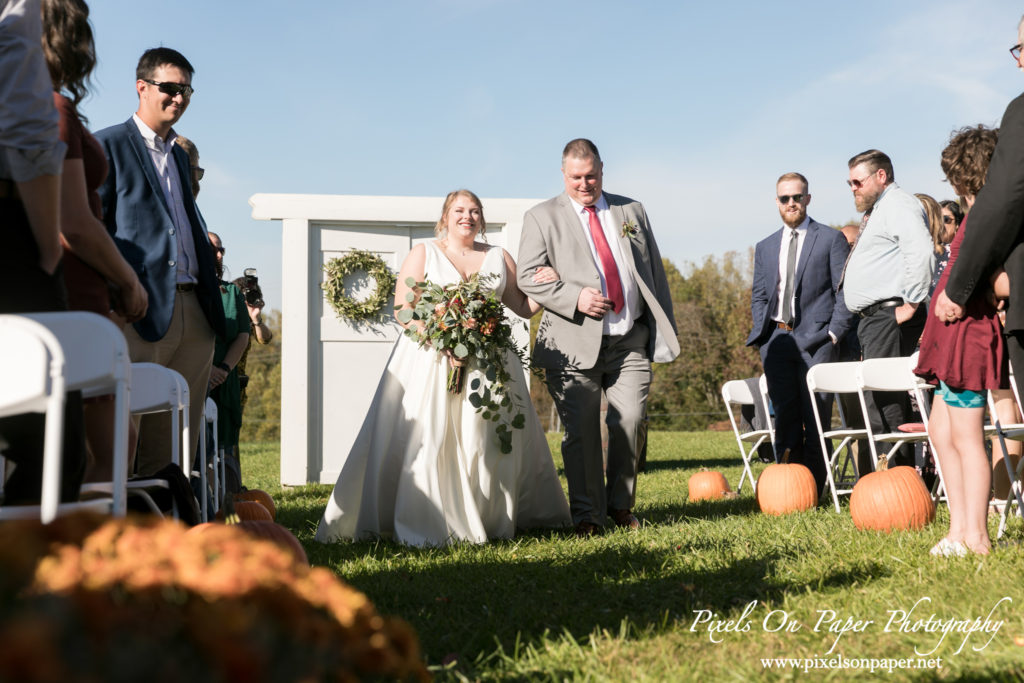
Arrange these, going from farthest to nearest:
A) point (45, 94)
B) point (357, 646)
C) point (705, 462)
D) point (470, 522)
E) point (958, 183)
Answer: point (705, 462), point (470, 522), point (958, 183), point (45, 94), point (357, 646)

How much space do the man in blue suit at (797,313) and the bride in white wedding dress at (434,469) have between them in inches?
85.5

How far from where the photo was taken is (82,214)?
253cm

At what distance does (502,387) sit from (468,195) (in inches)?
53.8

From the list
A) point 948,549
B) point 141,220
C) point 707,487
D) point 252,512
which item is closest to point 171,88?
point 141,220

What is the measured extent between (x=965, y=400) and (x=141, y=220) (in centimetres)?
353

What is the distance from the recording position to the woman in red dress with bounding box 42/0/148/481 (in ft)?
8.25

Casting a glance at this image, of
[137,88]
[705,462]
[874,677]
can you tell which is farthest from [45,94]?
[705,462]

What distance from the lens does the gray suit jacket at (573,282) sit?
5.38 m

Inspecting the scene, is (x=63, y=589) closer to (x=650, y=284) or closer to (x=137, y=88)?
(x=137, y=88)

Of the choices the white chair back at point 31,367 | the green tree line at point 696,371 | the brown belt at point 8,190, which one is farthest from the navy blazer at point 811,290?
the green tree line at point 696,371

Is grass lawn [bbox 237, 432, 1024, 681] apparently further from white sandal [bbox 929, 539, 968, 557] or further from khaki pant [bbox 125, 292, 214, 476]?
khaki pant [bbox 125, 292, 214, 476]

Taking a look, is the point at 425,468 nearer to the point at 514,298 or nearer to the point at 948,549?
the point at 514,298

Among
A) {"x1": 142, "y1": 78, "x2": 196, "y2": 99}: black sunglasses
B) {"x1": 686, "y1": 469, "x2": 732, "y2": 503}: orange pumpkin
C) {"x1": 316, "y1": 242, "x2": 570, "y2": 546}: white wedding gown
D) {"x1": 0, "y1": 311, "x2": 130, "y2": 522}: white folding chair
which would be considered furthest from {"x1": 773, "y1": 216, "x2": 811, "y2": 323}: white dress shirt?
{"x1": 0, "y1": 311, "x2": 130, "y2": 522}: white folding chair

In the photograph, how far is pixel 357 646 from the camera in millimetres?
1085
